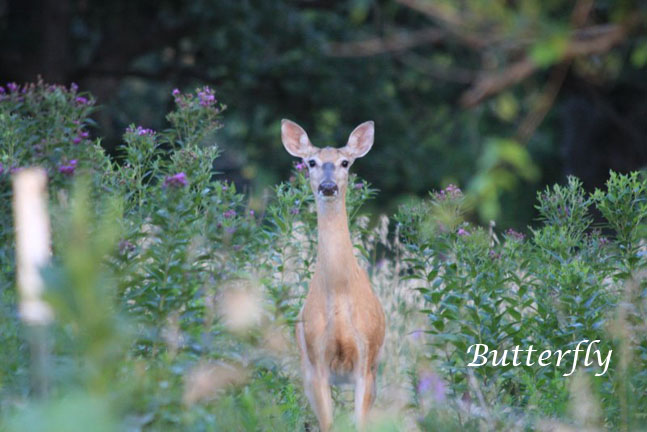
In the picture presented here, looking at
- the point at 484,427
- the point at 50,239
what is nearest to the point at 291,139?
the point at 50,239

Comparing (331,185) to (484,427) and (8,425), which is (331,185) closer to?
(484,427)

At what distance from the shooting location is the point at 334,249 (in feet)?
19.5

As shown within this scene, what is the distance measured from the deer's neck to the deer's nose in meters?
0.12

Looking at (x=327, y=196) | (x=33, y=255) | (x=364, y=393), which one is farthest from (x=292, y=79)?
(x=33, y=255)

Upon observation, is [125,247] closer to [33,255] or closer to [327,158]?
[327,158]

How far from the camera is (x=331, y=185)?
231 inches

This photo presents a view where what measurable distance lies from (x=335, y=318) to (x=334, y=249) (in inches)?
16.0

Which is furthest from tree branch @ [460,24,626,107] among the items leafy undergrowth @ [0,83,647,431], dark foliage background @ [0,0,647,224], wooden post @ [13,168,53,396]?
dark foliage background @ [0,0,647,224]

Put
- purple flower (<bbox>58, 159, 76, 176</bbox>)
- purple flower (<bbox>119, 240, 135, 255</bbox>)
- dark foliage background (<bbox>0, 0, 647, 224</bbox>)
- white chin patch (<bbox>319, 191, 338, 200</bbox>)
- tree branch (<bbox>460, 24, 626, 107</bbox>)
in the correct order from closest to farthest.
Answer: tree branch (<bbox>460, 24, 626, 107</bbox>), purple flower (<bbox>119, 240, 135, 255</bbox>), purple flower (<bbox>58, 159, 76, 176</bbox>), white chin patch (<bbox>319, 191, 338, 200</bbox>), dark foliage background (<bbox>0, 0, 647, 224</bbox>)

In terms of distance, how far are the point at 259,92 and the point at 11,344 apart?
11.7 m

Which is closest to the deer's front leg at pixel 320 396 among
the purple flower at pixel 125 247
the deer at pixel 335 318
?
the deer at pixel 335 318

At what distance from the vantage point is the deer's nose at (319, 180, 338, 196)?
5.85 meters

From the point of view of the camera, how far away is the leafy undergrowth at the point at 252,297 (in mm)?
3730

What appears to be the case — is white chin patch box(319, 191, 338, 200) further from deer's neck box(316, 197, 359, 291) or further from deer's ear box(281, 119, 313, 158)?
deer's ear box(281, 119, 313, 158)
